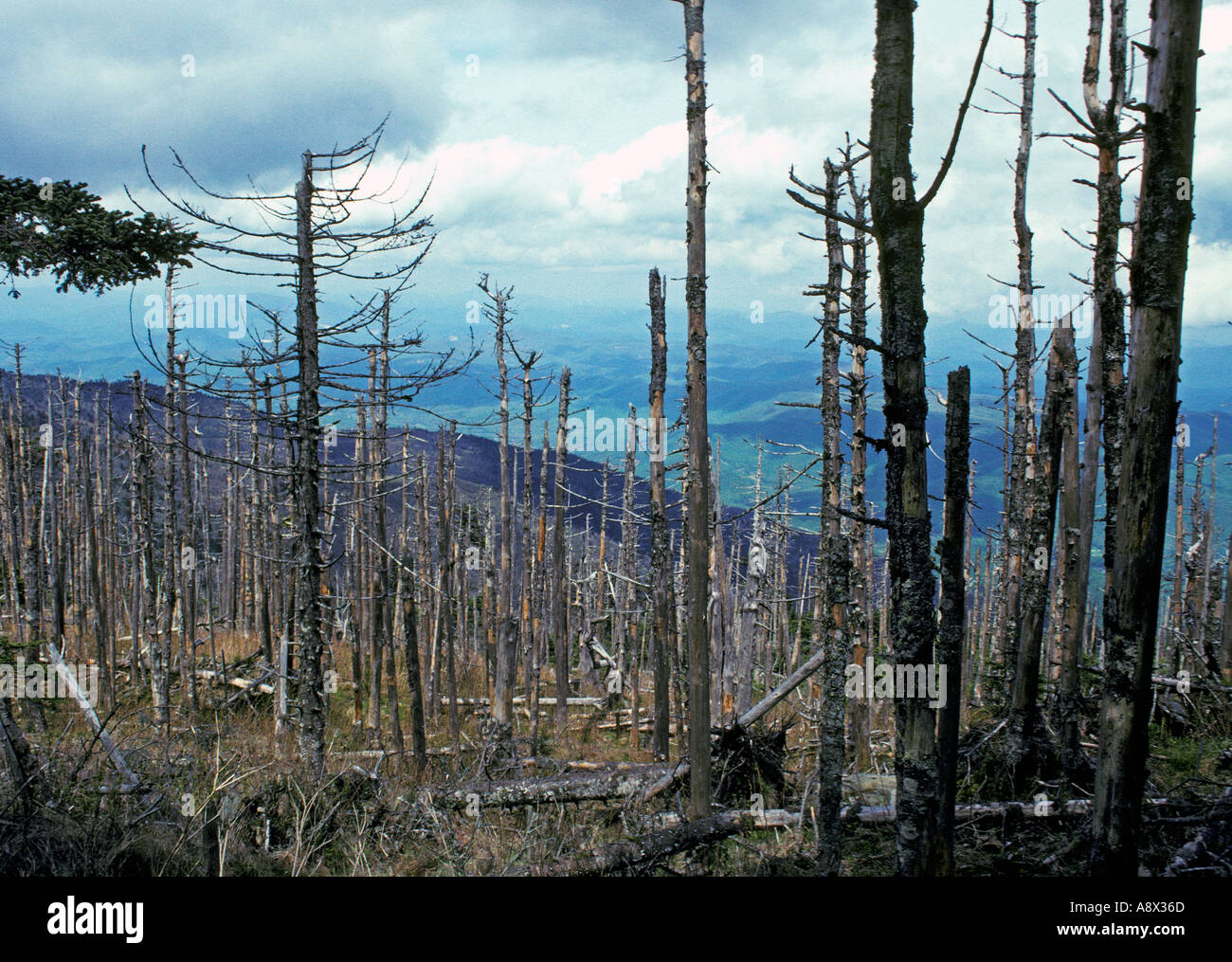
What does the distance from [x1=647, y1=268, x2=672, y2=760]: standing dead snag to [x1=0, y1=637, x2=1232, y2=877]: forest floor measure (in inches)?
102

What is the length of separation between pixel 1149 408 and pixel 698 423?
497 centimetres

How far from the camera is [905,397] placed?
458 cm

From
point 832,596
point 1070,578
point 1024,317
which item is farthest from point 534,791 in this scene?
point 1024,317

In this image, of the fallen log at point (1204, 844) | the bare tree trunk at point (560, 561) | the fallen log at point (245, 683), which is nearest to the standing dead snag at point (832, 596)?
the fallen log at point (1204, 844)

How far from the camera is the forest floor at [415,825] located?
5523 millimetres

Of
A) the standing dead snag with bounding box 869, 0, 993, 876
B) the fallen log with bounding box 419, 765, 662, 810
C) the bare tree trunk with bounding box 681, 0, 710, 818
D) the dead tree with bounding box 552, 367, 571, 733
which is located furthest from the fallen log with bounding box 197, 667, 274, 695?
the standing dead snag with bounding box 869, 0, 993, 876

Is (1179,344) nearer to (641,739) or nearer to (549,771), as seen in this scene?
(549,771)

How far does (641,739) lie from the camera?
18.6 metres

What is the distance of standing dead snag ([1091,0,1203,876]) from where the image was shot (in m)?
4.53

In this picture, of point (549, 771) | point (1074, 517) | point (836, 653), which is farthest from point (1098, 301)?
point (549, 771)

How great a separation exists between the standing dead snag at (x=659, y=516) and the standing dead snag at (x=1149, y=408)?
7.20 m

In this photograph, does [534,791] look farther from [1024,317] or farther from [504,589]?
[1024,317]

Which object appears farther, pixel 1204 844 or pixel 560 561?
pixel 560 561

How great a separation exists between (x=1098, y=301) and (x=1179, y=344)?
463 cm
